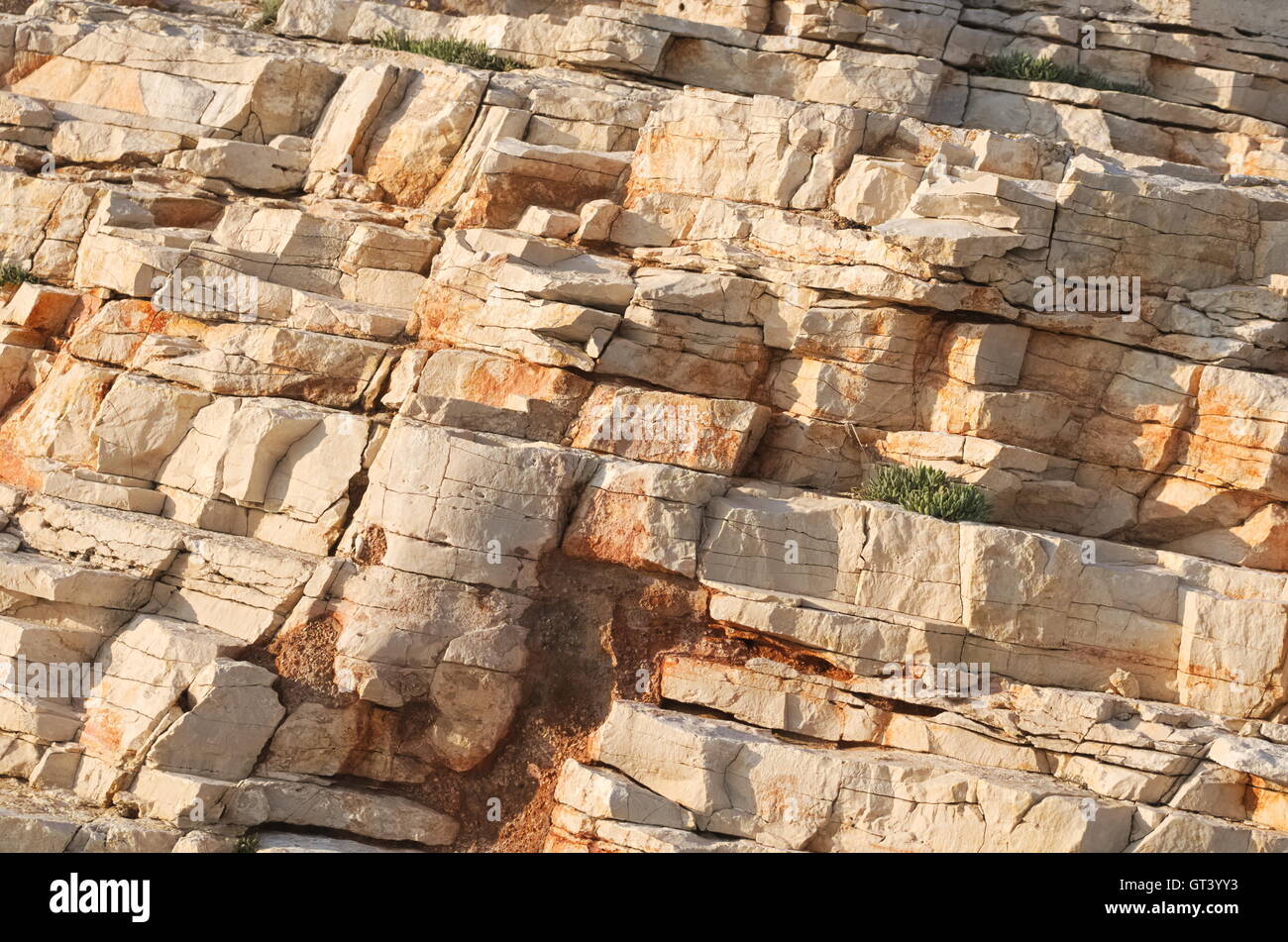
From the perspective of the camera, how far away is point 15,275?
2033 centimetres

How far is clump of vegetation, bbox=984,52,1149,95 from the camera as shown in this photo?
23922mm

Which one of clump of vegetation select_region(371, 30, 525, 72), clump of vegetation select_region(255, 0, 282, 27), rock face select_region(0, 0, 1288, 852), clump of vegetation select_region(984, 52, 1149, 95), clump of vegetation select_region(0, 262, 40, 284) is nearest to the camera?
rock face select_region(0, 0, 1288, 852)

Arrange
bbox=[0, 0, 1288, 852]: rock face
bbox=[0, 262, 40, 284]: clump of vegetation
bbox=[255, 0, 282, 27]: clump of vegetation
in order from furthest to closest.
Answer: bbox=[255, 0, 282, 27]: clump of vegetation, bbox=[0, 262, 40, 284]: clump of vegetation, bbox=[0, 0, 1288, 852]: rock face

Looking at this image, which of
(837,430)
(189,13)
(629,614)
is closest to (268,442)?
(629,614)

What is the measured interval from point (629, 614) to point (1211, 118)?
15260 mm

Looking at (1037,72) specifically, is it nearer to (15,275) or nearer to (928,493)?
(928,493)

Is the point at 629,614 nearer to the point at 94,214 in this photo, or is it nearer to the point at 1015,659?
the point at 1015,659

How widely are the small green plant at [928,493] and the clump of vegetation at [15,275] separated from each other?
13.1 m

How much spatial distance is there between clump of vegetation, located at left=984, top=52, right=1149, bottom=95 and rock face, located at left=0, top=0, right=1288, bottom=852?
3.82ft

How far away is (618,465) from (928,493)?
3.92 m

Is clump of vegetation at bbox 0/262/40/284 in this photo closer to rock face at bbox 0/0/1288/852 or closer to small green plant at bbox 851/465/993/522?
rock face at bbox 0/0/1288/852

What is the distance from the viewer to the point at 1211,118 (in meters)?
23.7

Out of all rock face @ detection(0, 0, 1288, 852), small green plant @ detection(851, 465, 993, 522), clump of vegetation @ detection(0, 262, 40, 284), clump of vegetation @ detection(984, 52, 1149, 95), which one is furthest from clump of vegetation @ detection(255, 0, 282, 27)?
small green plant @ detection(851, 465, 993, 522)

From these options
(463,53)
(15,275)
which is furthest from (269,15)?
(15,275)
